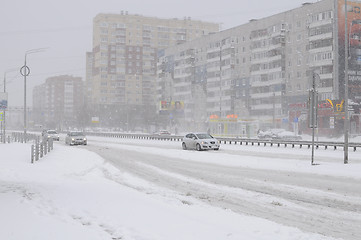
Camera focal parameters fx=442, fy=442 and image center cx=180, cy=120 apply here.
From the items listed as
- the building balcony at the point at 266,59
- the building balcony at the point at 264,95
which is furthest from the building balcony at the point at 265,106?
the building balcony at the point at 266,59

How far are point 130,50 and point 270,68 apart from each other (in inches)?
2925

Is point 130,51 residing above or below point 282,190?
above

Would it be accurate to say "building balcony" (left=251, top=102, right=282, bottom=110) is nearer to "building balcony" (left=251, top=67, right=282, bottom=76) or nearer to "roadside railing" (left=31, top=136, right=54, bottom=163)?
"building balcony" (left=251, top=67, right=282, bottom=76)

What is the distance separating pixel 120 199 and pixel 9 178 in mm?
6295

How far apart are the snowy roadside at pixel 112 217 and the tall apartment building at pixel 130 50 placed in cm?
13723

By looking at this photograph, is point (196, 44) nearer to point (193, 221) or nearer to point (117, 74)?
point (117, 74)

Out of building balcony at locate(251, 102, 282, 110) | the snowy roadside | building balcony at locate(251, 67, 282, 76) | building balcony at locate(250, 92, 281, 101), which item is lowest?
the snowy roadside

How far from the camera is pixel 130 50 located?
153375 mm

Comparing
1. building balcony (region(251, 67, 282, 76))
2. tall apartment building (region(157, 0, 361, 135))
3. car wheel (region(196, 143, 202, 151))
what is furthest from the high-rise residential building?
car wheel (region(196, 143, 202, 151))

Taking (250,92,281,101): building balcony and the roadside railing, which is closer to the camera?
the roadside railing

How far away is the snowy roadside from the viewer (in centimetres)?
A: 706

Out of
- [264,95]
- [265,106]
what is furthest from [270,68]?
[265,106]

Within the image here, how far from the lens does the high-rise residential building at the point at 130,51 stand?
151 m

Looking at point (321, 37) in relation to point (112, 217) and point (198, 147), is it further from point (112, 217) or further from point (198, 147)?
point (112, 217)
